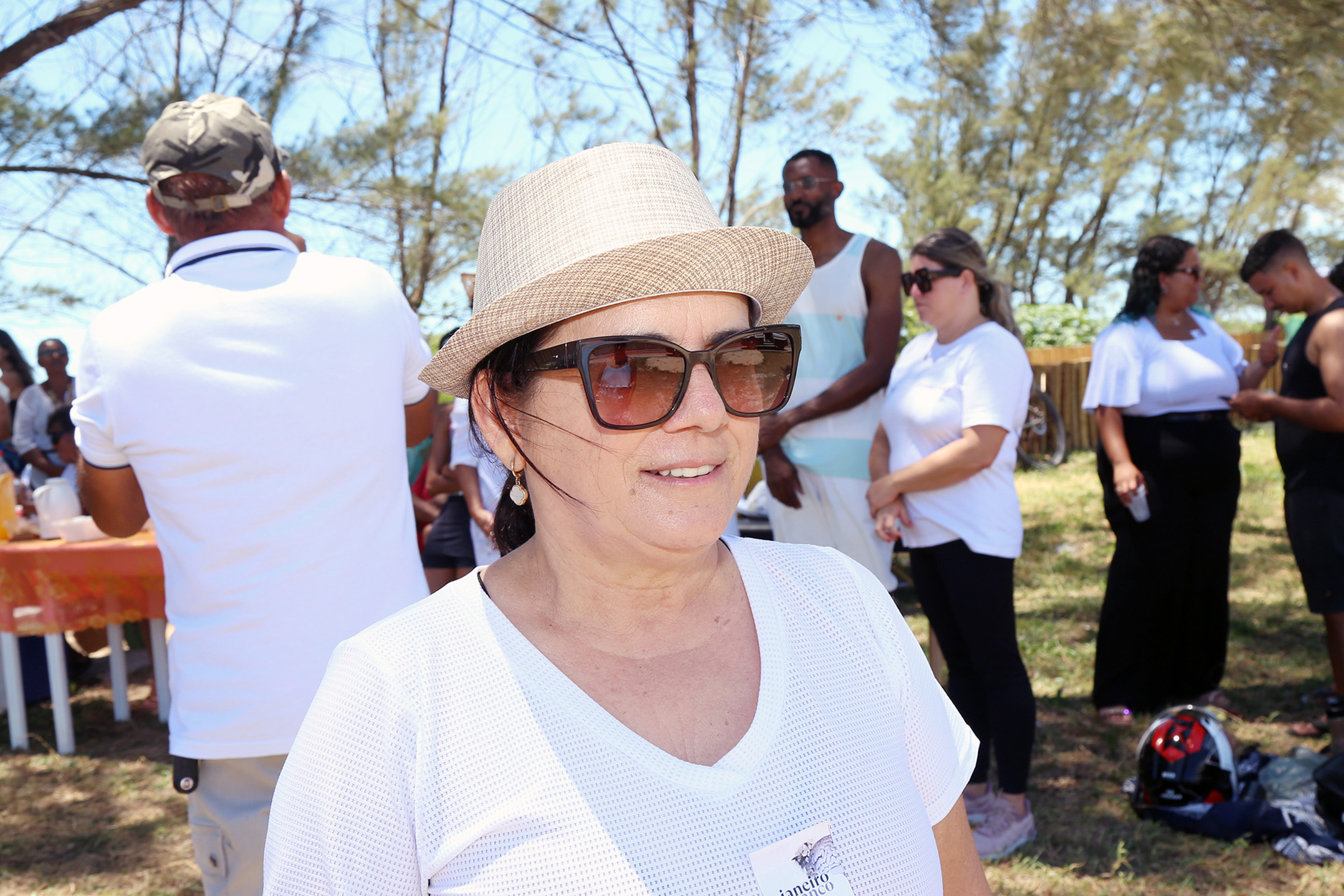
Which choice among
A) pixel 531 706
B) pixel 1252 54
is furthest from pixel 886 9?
pixel 531 706

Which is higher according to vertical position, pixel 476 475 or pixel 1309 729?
pixel 476 475

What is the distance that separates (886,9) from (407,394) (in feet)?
11.8

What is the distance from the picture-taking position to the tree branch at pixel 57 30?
353 cm

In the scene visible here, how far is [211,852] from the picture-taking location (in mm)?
1911

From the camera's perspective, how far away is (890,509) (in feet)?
11.0

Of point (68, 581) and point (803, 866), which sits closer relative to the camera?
point (803, 866)

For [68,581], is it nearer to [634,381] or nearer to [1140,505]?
[634,381]

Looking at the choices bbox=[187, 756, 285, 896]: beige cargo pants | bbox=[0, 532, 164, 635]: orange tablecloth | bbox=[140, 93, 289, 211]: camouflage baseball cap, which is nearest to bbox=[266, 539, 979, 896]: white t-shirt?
bbox=[187, 756, 285, 896]: beige cargo pants

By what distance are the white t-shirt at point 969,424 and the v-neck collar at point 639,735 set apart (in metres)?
2.07

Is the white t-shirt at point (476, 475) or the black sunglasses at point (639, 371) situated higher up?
the black sunglasses at point (639, 371)

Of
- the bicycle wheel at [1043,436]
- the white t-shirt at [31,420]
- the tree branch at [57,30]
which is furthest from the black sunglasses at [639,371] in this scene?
the bicycle wheel at [1043,436]

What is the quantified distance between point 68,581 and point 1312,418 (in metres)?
5.32

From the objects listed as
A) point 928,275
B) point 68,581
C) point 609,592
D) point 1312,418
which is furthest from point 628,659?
point 68,581

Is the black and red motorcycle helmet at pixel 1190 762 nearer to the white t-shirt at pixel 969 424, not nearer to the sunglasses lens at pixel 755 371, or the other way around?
the white t-shirt at pixel 969 424
